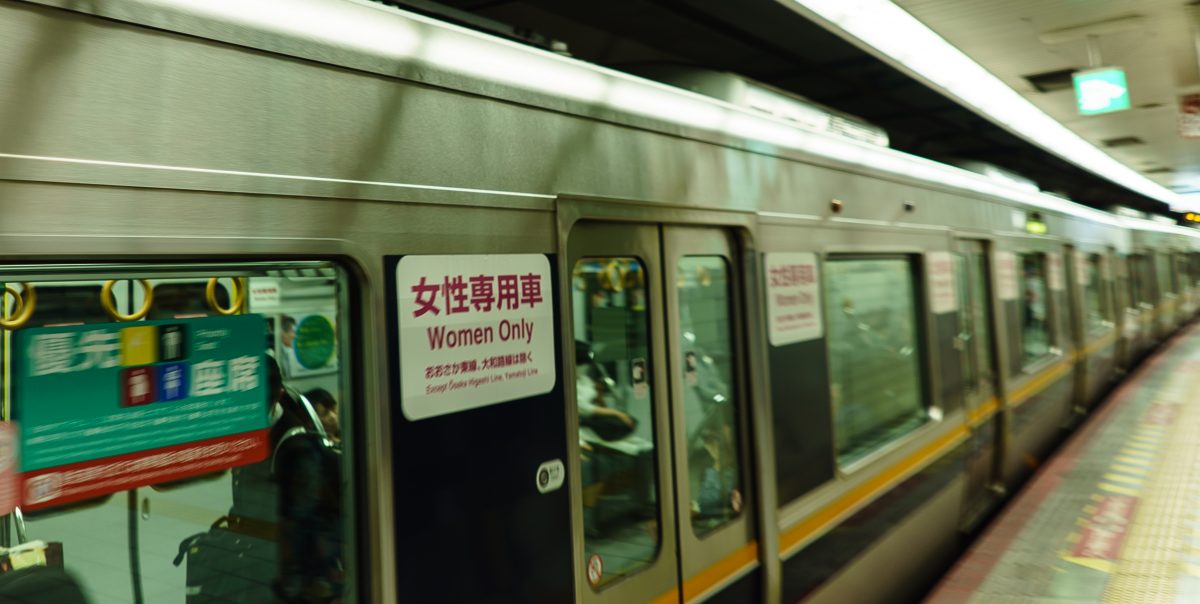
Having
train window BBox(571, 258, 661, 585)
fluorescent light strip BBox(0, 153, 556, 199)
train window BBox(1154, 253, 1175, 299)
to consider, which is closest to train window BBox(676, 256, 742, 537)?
train window BBox(571, 258, 661, 585)

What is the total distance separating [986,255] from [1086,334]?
4144 millimetres

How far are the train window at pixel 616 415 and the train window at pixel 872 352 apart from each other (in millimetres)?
1402

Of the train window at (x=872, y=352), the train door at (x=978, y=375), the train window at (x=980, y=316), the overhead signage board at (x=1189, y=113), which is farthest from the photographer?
the overhead signage board at (x=1189, y=113)

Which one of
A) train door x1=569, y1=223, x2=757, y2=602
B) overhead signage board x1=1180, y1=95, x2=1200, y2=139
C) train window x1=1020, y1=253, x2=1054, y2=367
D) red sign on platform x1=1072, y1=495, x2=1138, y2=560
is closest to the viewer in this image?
train door x1=569, y1=223, x2=757, y2=602

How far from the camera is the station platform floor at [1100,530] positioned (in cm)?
429

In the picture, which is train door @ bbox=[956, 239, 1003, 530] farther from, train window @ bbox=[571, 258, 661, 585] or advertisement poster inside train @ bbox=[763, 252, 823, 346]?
train window @ bbox=[571, 258, 661, 585]

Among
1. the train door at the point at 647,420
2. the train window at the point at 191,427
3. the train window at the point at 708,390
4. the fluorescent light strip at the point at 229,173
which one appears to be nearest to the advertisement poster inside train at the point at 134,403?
the train window at the point at 191,427

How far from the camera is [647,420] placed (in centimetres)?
261

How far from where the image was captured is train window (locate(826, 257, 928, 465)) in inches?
154

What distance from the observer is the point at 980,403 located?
5.66 meters

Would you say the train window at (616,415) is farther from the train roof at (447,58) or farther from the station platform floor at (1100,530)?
the station platform floor at (1100,530)

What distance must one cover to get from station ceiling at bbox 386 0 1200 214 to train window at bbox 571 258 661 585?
76 centimetres

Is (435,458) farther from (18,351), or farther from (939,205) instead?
(939,205)

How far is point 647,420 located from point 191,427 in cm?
143
